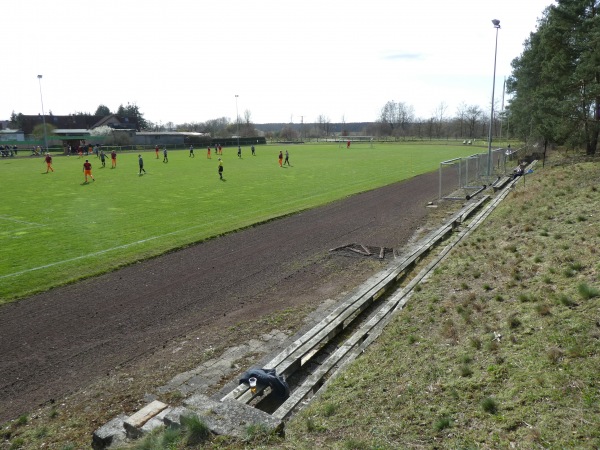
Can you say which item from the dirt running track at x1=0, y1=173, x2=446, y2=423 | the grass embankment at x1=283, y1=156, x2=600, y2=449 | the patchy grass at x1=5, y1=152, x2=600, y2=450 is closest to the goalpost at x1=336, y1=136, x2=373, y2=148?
the dirt running track at x1=0, y1=173, x2=446, y2=423

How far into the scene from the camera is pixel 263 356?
7.62 m

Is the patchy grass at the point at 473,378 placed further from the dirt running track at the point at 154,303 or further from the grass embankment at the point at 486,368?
the dirt running track at the point at 154,303

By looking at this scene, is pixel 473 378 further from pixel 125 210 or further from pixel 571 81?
pixel 571 81

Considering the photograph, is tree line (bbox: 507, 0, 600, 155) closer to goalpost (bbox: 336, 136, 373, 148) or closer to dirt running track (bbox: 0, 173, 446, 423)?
dirt running track (bbox: 0, 173, 446, 423)

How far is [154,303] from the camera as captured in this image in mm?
9883

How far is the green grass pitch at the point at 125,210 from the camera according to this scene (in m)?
12.8

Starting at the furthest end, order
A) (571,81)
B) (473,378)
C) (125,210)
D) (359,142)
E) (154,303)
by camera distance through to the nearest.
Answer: (359,142) < (571,81) < (125,210) < (154,303) < (473,378)

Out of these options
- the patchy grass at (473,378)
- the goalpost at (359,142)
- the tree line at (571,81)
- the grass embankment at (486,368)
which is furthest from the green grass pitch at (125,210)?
the goalpost at (359,142)

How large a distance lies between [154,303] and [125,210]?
11888mm

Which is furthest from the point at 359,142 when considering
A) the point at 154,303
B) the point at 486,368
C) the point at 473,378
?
the point at 473,378

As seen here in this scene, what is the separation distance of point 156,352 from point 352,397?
12.4 feet

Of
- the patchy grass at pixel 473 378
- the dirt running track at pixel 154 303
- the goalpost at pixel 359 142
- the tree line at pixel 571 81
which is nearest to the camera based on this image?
the patchy grass at pixel 473 378

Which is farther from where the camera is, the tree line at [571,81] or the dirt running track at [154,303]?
the tree line at [571,81]

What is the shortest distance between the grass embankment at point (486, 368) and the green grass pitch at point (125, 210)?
8528 millimetres
